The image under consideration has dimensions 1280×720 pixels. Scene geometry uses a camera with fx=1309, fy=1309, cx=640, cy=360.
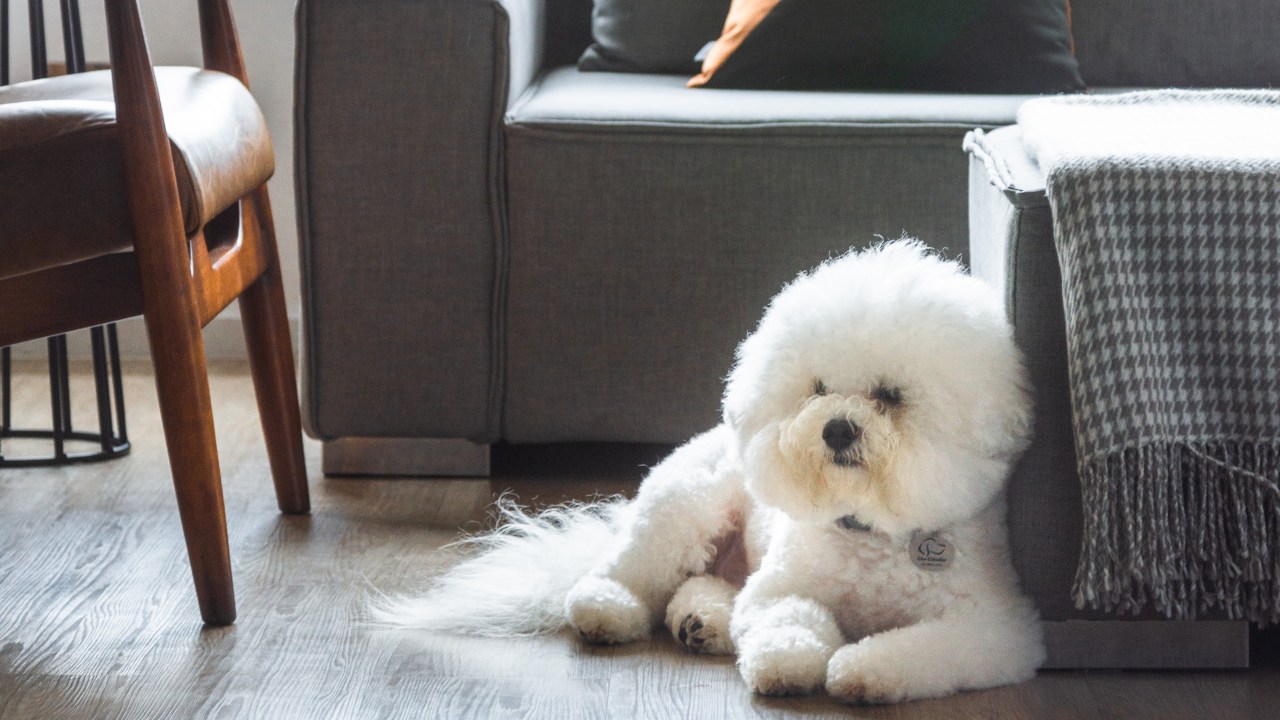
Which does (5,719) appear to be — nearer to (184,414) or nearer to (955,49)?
(184,414)

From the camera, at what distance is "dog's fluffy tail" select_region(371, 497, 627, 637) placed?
1.39 m

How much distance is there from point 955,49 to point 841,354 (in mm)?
1053

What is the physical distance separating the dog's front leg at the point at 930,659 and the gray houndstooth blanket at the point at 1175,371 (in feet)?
0.31

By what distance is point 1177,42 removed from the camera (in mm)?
2312

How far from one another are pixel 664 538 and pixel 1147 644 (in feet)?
1.60

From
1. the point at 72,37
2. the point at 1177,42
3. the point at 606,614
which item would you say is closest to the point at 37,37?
the point at 72,37

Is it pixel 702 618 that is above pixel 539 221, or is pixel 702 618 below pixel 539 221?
below

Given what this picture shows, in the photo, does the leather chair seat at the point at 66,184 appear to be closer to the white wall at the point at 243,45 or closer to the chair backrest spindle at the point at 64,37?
the chair backrest spindle at the point at 64,37

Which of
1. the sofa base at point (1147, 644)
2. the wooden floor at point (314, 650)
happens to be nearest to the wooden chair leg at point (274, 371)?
the wooden floor at point (314, 650)

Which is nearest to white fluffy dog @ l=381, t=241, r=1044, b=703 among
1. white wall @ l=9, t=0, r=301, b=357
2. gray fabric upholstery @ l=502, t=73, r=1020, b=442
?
gray fabric upholstery @ l=502, t=73, r=1020, b=442

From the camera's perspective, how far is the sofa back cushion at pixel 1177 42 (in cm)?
228

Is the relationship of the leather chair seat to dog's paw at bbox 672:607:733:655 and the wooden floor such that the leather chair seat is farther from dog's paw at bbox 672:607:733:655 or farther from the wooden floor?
dog's paw at bbox 672:607:733:655

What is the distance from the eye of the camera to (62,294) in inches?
51.0

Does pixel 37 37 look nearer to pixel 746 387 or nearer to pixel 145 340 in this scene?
pixel 145 340
